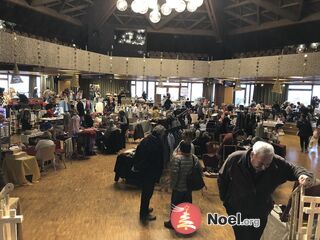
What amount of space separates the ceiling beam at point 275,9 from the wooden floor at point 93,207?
713 cm

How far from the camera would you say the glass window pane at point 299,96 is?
15.9m

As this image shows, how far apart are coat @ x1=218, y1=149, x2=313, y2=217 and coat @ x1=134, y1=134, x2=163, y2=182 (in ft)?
6.06

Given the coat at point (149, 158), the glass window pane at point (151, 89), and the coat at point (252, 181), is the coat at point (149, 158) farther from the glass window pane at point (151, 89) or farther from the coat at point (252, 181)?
the glass window pane at point (151, 89)

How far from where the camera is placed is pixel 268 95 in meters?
16.5

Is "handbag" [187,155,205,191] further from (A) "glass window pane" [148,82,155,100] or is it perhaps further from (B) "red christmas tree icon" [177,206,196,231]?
(A) "glass window pane" [148,82,155,100]

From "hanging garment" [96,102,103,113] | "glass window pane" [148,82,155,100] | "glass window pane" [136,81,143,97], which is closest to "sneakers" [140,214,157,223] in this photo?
"hanging garment" [96,102,103,113]

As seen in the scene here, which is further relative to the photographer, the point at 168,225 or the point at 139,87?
the point at 139,87

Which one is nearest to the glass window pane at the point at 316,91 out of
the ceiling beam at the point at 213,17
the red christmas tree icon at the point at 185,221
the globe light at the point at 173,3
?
the ceiling beam at the point at 213,17

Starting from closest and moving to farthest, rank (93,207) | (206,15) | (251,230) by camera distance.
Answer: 1. (251,230)
2. (93,207)
3. (206,15)

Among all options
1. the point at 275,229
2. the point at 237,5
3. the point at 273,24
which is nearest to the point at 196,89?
the point at 273,24

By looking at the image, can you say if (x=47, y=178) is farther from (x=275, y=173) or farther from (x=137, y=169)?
(x=275, y=173)

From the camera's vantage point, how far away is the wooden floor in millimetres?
4164

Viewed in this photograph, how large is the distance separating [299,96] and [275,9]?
6.87 m

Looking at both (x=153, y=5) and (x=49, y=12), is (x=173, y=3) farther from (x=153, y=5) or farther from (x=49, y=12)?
(x=49, y=12)
